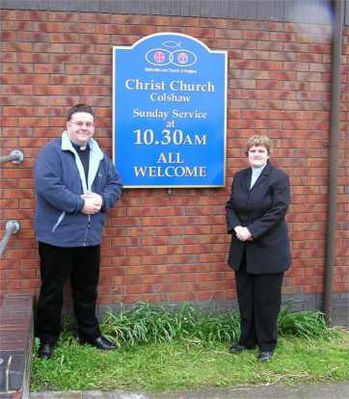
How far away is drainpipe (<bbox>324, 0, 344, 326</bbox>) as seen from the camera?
4684mm

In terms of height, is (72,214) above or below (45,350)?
above

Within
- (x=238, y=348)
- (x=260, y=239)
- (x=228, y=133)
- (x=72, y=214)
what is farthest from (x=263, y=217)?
(x=72, y=214)

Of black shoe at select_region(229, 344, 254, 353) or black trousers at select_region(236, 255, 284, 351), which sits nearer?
black trousers at select_region(236, 255, 284, 351)

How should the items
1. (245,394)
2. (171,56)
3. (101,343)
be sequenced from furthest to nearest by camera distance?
(171,56) → (101,343) → (245,394)

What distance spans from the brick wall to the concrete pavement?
3.34ft

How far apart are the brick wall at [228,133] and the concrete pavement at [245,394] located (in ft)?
3.34

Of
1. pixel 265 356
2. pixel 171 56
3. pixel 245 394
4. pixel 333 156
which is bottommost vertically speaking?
pixel 245 394

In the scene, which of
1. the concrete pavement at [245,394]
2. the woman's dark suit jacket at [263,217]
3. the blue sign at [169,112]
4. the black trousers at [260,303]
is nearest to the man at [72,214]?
the blue sign at [169,112]

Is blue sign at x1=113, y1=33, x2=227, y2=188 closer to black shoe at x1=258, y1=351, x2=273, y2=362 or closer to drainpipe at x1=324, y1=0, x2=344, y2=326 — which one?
drainpipe at x1=324, y1=0, x2=344, y2=326

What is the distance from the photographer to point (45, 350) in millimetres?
4109

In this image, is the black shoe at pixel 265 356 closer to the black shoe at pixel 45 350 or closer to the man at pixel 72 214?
the man at pixel 72 214

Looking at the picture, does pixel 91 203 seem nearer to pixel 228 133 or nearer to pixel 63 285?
pixel 63 285

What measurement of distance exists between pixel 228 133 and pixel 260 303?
1333 mm

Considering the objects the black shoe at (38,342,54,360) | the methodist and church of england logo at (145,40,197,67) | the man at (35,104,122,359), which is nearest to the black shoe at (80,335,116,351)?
the man at (35,104,122,359)
